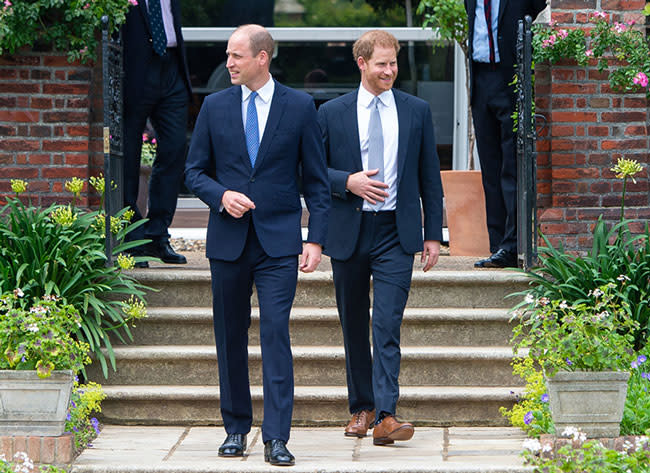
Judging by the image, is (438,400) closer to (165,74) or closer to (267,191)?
(267,191)

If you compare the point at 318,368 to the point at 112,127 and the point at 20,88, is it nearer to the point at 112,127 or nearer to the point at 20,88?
the point at 112,127

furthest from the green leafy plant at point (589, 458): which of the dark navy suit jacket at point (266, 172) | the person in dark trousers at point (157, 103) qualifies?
the person in dark trousers at point (157, 103)

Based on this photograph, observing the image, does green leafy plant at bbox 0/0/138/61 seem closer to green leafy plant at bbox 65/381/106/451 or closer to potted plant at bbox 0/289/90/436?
green leafy plant at bbox 65/381/106/451

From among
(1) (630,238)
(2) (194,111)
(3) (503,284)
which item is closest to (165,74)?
(3) (503,284)

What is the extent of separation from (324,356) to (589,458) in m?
2.07

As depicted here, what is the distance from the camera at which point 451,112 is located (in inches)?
436

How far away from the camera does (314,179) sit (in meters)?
5.20

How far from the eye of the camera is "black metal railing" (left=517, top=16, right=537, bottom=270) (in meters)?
6.66

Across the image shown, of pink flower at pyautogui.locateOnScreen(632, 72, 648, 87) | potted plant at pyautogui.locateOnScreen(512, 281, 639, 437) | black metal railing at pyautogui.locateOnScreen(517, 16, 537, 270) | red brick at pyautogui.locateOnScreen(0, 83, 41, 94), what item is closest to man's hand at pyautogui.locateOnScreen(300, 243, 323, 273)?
potted plant at pyautogui.locateOnScreen(512, 281, 639, 437)

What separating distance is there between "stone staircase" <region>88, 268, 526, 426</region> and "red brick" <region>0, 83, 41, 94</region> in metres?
1.32

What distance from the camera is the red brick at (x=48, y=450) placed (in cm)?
505

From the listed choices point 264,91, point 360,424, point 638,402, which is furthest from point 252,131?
point 638,402

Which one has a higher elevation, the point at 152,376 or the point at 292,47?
the point at 292,47

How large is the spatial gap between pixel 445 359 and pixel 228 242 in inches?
66.2
